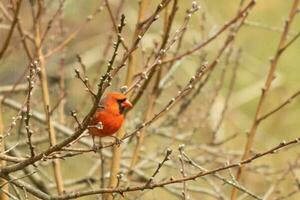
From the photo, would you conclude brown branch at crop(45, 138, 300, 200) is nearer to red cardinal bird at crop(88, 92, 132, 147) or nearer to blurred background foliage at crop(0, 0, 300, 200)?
red cardinal bird at crop(88, 92, 132, 147)

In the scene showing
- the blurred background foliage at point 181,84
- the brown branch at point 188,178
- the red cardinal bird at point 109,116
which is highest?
the blurred background foliage at point 181,84

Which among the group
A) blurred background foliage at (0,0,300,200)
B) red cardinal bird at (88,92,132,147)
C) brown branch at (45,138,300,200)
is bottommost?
brown branch at (45,138,300,200)

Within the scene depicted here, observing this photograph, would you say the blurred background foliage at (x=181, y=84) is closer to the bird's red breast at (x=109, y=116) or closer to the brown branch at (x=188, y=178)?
the bird's red breast at (x=109, y=116)

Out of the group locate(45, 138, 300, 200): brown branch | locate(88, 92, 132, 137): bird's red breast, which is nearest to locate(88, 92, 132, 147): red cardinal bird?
locate(88, 92, 132, 137): bird's red breast

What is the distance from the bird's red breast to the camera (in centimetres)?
274

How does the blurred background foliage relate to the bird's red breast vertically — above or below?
above

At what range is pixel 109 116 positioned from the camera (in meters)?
2.76

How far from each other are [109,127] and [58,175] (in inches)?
36.3

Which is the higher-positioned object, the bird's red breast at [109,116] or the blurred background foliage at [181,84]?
the blurred background foliage at [181,84]

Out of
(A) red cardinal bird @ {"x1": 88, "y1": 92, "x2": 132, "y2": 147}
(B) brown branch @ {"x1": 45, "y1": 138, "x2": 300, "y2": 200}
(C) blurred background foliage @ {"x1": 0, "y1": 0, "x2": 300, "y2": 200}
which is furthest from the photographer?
(C) blurred background foliage @ {"x1": 0, "y1": 0, "x2": 300, "y2": 200}

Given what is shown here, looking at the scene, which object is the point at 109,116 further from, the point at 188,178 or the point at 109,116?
the point at 188,178

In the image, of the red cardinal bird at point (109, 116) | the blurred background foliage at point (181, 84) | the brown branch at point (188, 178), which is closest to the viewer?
the brown branch at point (188, 178)

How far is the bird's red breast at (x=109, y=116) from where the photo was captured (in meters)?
2.74

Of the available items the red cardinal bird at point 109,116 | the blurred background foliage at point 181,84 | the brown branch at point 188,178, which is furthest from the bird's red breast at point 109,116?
the blurred background foliage at point 181,84
